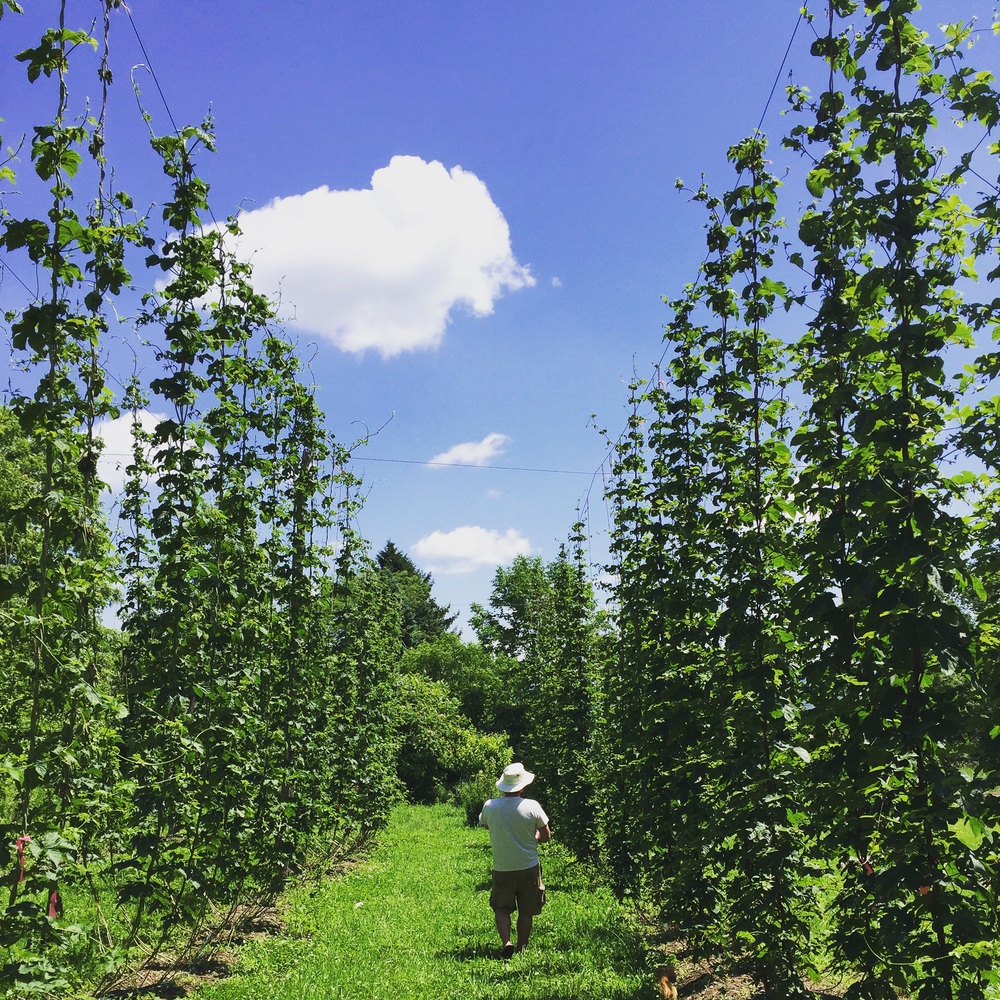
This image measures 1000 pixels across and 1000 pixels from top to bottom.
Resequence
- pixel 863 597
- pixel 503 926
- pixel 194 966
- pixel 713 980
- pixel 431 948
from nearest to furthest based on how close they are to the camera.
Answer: pixel 863 597 → pixel 713 980 → pixel 194 966 → pixel 503 926 → pixel 431 948

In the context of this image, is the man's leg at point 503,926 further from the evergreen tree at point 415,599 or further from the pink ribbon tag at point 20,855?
the evergreen tree at point 415,599

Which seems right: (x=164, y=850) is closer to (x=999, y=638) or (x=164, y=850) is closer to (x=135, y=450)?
(x=135, y=450)

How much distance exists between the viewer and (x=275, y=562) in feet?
30.4

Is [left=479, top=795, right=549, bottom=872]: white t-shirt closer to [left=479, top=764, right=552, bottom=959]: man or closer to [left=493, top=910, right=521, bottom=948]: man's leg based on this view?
[left=479, top=764, right=552, bottom=959]: man

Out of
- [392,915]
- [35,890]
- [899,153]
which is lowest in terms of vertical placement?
[392,915]

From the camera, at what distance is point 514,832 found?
7.95 m

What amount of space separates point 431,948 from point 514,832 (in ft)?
4.87

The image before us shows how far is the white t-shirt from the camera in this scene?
7.90m

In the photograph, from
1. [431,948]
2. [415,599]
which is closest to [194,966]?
[431,948]

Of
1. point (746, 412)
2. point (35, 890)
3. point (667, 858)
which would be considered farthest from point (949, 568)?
point (667, 858)

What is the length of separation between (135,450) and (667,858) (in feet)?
22.2

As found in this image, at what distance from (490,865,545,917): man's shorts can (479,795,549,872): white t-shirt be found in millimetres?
65

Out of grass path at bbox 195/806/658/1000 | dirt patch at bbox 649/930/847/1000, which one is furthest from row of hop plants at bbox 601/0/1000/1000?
grass path at bbox 195/806/658/1000

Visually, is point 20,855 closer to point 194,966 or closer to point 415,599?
point 194,966
